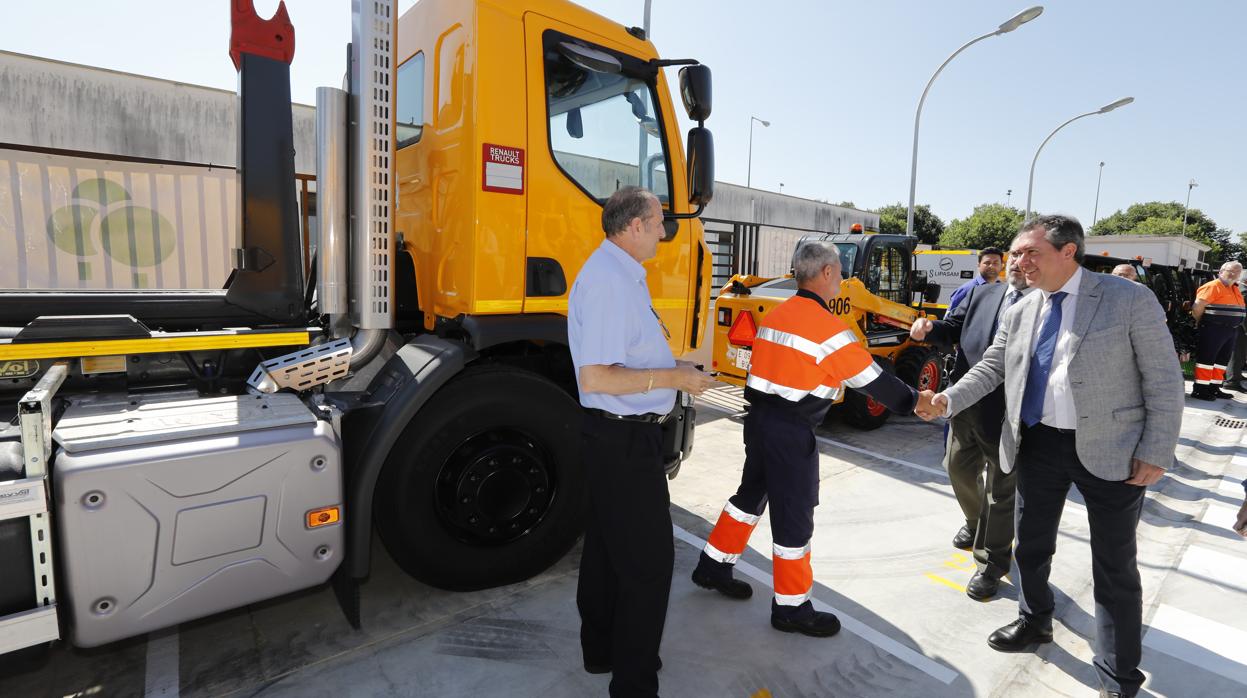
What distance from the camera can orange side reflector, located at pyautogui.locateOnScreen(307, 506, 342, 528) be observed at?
2.35 metres

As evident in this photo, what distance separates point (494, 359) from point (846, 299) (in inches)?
160

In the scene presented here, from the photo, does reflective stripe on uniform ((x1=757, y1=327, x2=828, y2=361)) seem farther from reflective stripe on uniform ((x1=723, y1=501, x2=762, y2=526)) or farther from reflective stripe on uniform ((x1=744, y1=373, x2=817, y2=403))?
reflective stripe on uniform ((x1=723, y1=501, x2=762, y2=526))

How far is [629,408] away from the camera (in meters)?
2.09

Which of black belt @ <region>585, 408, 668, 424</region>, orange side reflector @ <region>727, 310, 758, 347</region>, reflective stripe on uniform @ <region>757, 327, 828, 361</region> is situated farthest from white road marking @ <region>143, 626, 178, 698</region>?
orange side reflector @ <region>727, 310, 758, 347</region>

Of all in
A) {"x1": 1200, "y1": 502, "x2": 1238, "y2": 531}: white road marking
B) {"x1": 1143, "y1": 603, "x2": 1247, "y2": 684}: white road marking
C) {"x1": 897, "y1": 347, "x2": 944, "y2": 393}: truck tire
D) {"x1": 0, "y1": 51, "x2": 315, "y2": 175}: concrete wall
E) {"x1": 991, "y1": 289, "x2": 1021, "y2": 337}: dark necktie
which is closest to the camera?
{"x1": 1143, "y1": 603, "x2": 1247, "y2": 684}: white road marking

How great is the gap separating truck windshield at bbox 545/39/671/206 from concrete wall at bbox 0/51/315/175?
7.29 metres

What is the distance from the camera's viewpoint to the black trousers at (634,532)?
211 cm

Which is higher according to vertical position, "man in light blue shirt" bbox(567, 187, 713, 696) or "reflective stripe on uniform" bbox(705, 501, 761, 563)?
"man in light blue shirt" bbox(567, 187, 713, 696)

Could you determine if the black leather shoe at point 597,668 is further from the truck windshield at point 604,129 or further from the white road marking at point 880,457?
the white road marking at point 880,457

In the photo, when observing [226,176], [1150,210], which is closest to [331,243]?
[226,176]

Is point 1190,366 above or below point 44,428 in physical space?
below

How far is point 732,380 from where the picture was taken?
621 cm

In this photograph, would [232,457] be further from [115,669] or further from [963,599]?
[963,599]

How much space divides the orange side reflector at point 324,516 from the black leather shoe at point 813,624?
1.90 m
